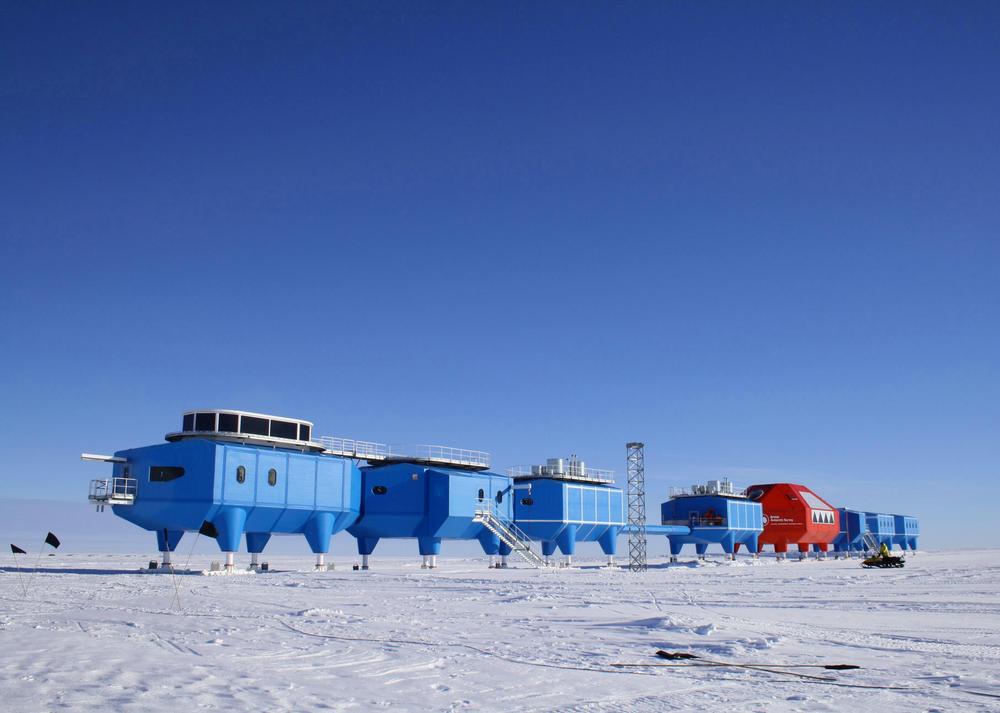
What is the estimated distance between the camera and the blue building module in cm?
5662

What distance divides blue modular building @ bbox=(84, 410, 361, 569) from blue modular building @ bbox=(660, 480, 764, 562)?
133 feet

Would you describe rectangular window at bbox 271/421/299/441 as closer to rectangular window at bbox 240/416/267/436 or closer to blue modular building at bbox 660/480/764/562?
rectangular window at bbox 240/416/267/436

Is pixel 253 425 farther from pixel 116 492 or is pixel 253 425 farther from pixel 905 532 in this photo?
pixel 905 532

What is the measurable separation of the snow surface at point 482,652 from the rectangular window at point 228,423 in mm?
22365

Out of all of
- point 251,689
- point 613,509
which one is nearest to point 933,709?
point 251,689

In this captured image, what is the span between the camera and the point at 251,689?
35.9 feet

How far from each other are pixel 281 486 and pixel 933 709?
4347 centimetres

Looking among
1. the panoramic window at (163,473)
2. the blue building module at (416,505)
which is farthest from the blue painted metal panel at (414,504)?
the panoramic window at (163,473)

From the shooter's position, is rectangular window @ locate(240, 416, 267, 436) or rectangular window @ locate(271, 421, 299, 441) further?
rectangular window @ locate(271, 421, 299, 441)

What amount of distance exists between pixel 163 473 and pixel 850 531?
88.6m

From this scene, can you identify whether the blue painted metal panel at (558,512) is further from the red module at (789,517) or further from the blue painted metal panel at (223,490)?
the red module at (789,517)

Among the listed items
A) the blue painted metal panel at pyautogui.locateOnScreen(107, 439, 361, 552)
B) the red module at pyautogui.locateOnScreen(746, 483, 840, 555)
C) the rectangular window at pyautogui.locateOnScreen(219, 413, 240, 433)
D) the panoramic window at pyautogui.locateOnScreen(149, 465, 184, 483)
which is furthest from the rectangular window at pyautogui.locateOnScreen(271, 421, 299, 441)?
the red module at pyautogui.locateOnScreen(746, 483, 840, 555)

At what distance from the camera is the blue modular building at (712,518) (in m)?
83.2

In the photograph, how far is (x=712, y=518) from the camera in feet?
274
